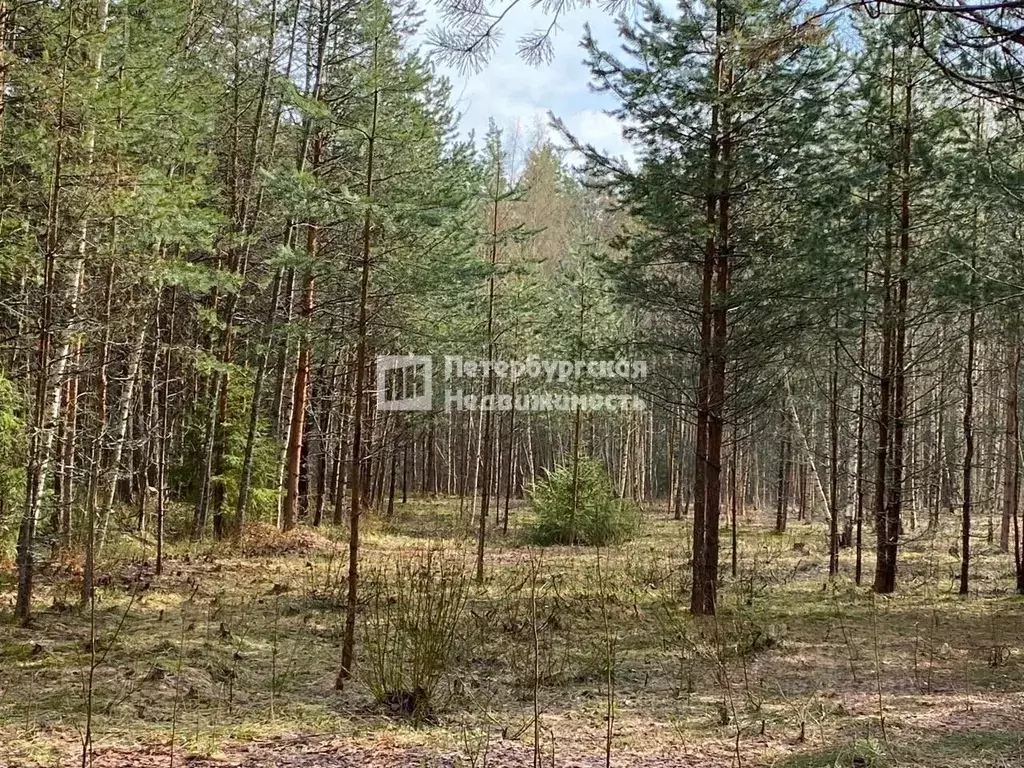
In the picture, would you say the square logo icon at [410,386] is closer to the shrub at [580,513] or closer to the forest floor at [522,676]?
the shrub at [580,513]

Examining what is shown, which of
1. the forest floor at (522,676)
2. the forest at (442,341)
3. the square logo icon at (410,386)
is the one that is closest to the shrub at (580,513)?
the forest at (442,341)

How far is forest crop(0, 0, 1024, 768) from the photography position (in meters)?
4.54

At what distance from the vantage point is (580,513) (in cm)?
1619

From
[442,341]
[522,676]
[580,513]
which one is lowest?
[522,676]

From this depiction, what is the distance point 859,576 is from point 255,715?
9875 mm

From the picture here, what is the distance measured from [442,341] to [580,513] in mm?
7583

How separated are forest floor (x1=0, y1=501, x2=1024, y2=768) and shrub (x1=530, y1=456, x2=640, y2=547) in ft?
16.5

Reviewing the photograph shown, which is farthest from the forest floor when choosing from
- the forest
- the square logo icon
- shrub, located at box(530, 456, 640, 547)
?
the square logo icon

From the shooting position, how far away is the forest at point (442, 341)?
4539 millimetres

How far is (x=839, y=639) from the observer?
304 inches

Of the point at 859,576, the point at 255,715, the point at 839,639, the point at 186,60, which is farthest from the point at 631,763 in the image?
the point at 186,60

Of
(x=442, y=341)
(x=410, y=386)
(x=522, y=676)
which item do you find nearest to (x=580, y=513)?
(x=442, y=341)

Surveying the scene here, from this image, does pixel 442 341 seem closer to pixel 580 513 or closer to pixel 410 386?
pixel 580 513

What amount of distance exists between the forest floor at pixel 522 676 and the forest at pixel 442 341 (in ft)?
0.15
